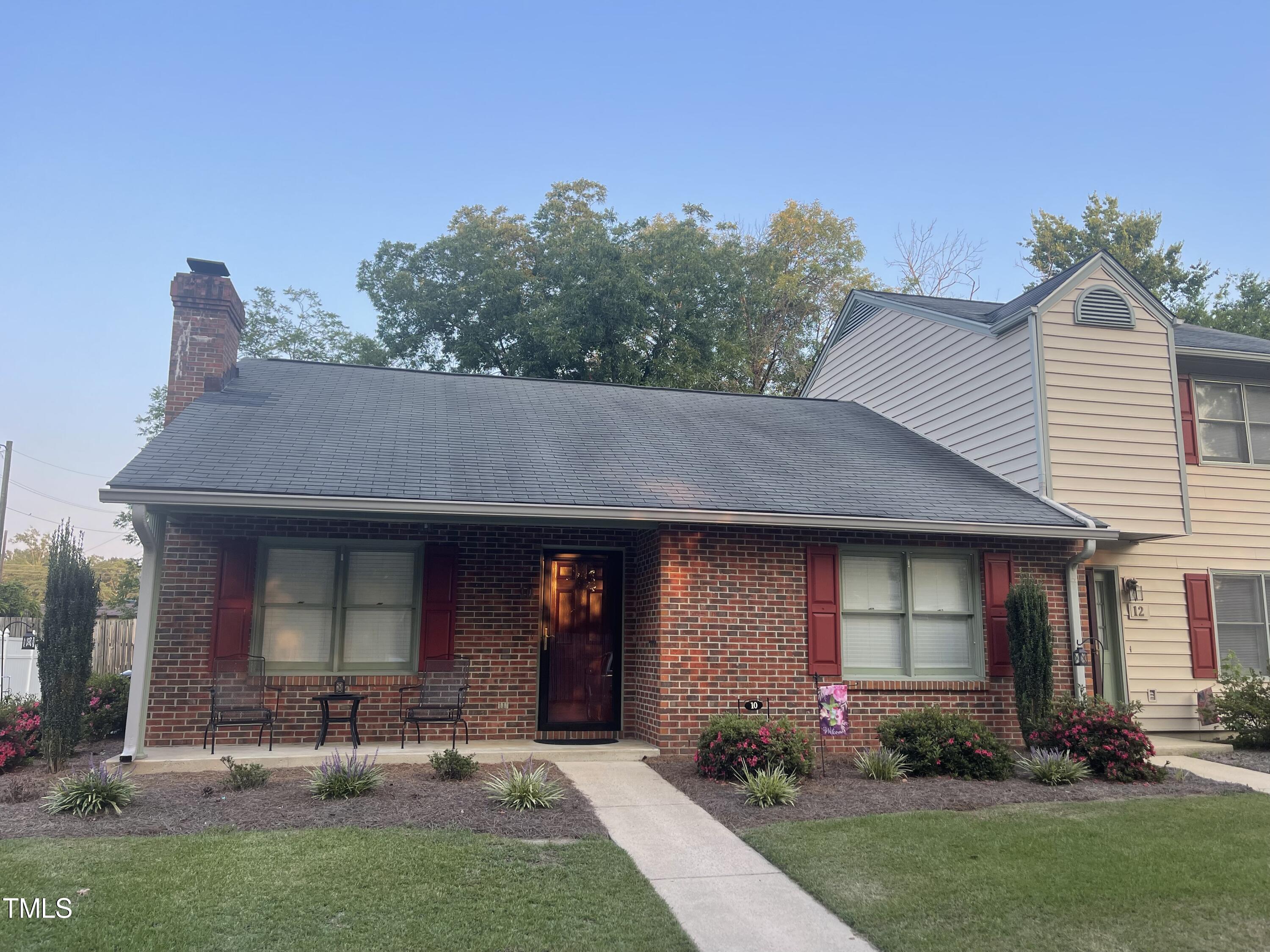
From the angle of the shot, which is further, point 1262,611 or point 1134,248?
point 1134,248

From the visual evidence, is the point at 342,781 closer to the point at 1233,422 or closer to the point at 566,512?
the point at 566,512

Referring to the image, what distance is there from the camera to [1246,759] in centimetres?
941

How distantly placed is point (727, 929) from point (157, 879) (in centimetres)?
305

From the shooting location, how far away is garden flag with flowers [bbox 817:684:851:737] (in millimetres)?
8266

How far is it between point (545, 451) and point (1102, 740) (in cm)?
655

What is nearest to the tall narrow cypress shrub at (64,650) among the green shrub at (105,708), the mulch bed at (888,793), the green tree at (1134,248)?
the green shrub at (105,708)

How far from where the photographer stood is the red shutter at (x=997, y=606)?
32.6 ft

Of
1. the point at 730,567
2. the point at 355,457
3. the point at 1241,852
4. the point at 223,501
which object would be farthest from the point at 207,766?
the point at 1241,852

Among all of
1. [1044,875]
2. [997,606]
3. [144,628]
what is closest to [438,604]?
[144,628]

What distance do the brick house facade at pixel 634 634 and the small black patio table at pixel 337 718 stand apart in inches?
6.6

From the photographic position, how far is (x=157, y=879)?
4.64 m

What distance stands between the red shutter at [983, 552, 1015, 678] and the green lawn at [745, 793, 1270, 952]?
2.89m

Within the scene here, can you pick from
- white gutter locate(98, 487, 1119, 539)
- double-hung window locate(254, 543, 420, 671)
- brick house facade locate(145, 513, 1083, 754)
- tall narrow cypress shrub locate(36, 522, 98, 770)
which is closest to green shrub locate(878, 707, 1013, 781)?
brick house facade locate(145, 513, 1083, 754)

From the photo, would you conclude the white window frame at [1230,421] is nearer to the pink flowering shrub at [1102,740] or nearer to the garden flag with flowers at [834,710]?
the pink flowering shrub at [1102,740]
